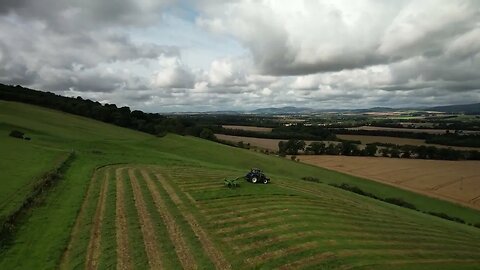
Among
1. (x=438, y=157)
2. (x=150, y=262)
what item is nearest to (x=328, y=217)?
(x=150, y=262)

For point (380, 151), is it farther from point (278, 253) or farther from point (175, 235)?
point (175, 235)

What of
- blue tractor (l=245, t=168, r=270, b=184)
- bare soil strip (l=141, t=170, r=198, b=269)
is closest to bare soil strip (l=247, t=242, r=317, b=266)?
bare soil strip (l=141, t=170, r=198, b=269)

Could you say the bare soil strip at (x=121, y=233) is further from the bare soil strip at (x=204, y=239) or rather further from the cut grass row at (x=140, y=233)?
the bare soil strip at (x=204, y=239)

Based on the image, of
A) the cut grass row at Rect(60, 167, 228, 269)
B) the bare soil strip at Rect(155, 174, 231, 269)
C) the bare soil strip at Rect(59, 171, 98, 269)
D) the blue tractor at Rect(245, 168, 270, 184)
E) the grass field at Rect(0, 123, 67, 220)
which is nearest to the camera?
the bare soil strip at Rect(59, 171, 98, 269)

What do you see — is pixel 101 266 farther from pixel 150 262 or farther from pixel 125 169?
pixel 125 169

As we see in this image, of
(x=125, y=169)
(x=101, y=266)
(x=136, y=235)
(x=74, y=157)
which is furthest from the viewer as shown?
(x=74, y=157)

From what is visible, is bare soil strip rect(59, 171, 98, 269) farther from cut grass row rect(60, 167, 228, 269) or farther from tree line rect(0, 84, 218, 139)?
tree line rect(0, 84, 218, 139)

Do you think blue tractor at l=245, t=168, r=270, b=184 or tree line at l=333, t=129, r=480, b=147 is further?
tree line at l=333, t=129, r=480, b=147

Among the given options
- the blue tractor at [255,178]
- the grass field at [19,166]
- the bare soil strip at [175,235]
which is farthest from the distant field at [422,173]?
the grass field at [19,166]
